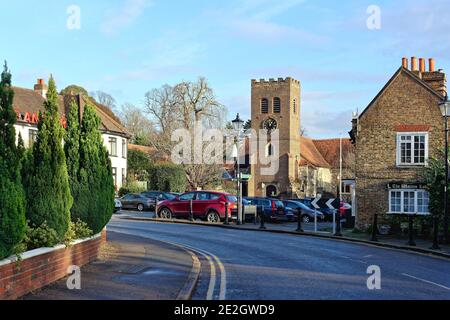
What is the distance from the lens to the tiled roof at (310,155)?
3300 inches

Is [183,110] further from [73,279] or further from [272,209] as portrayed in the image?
[73,279]

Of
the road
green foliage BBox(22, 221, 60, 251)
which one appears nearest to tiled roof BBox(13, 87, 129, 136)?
the road

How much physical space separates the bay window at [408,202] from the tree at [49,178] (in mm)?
19629

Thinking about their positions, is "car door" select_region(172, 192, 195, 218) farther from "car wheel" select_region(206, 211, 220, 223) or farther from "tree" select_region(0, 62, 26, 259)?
"tree" select_region(0, 62, 26, 259)

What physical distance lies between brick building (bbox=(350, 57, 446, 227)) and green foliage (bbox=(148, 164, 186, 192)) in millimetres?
31005

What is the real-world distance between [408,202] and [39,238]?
2084cm

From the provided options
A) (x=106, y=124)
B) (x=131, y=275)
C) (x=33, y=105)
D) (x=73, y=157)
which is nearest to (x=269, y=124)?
(x=106, y=124)

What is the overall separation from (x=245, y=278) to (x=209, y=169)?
50418 mm

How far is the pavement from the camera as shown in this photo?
33.0 ft

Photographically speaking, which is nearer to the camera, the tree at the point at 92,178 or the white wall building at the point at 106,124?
the tree at the point at 92,178

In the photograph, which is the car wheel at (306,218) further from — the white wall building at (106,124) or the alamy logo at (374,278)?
the alamy logo at (374,278)

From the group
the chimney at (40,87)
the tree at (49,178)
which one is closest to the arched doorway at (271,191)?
the chimney at (40,87)
